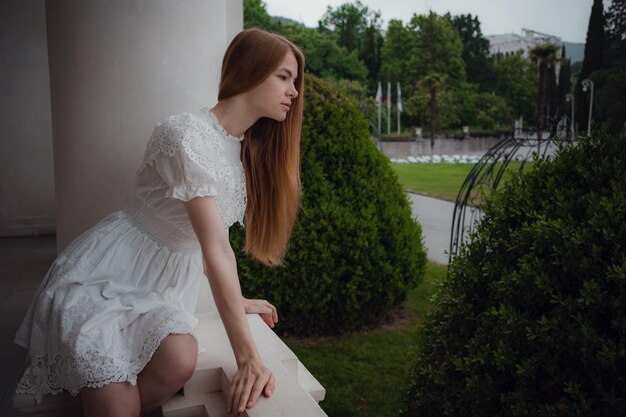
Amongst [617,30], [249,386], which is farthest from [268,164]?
[617,30]

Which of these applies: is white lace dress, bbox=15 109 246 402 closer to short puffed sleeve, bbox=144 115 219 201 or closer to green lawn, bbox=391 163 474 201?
short puffed sleeve, bbox=144 115 219 201

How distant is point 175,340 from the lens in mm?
1260

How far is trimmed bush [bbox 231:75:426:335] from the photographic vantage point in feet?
10.2

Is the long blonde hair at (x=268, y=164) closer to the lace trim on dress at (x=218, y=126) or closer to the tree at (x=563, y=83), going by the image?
the lace trim on dress at (x=218, y=126)

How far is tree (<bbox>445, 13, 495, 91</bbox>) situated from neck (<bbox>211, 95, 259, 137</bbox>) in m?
15.3

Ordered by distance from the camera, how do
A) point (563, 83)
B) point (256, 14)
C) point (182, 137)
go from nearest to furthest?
point (182, 137)
point (563, 83)
point (256, 14)

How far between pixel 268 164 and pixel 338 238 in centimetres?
159

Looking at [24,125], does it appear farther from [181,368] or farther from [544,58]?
[544,58]

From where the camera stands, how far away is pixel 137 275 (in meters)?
1.42

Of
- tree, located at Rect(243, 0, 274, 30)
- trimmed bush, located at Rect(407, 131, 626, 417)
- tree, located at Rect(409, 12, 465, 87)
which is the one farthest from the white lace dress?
tree, located at Rect(243, 0, 274, 30)

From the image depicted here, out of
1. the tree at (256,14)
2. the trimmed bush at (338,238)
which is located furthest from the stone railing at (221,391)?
the tree at (256,14)

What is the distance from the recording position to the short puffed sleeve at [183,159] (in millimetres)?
1280

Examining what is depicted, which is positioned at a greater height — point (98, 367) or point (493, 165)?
point (493, 165)

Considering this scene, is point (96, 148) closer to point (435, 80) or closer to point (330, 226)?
point (330, 226)
